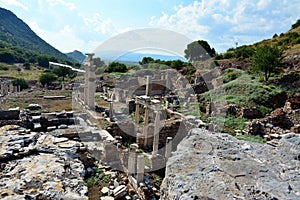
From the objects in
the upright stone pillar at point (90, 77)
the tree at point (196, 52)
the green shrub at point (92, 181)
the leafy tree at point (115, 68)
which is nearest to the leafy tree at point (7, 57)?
the leafy tree at point (115, 68)

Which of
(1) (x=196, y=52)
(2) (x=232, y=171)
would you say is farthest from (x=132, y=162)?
(1) (x=196, y=52)

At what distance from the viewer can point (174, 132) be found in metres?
15.7

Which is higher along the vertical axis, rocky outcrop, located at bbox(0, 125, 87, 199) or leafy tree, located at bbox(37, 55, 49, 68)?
leafy tree, located at bbox(37, 55, 49, 68)

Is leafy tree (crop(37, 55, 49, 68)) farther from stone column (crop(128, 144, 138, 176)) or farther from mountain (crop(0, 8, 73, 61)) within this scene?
stone column (crop(128, 144, 138, 176))

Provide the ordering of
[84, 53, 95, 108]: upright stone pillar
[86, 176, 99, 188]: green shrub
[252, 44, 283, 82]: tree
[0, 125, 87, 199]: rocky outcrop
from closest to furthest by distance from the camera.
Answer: [0, 125, 87, 199]: rocky outcrop, [86, 176, 99, 188]: green shrub, [84, 53, 95, 108]: upright stone pillar, [252, 44, 283, 82]: tree

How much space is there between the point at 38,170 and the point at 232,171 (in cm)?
361

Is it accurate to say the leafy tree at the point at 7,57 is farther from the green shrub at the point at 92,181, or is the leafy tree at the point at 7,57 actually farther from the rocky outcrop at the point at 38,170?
the rocky outcrop at the point at 38,170

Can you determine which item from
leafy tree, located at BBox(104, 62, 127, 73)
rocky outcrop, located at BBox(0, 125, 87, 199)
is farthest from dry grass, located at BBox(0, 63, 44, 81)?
rocky outcrop, located at BBox(0, 125, 87, 199)

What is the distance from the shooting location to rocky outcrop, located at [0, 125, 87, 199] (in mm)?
3673

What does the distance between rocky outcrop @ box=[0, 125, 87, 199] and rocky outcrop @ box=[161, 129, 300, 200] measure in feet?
7.97

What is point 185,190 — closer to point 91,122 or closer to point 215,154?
point 215,154

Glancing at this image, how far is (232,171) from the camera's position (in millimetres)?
1917

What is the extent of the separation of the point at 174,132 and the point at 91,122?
18.9ft

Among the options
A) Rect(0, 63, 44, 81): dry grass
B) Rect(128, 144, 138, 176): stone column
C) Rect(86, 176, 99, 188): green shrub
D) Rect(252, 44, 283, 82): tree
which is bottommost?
Rect(86, 176, 99, 188): green shrub
